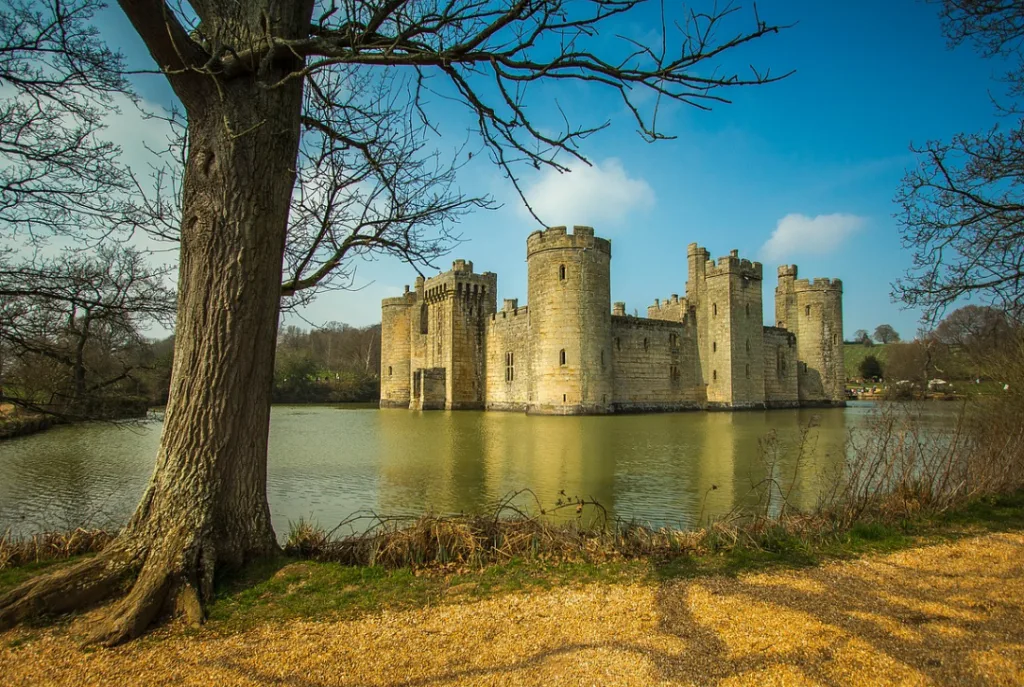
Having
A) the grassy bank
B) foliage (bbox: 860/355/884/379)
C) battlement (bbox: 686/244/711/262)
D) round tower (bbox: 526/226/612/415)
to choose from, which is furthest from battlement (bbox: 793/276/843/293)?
the grassy bank

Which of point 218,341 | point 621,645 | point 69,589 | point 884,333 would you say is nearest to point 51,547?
point 69,589

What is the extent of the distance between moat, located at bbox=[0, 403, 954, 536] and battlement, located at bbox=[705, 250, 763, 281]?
1314 cm

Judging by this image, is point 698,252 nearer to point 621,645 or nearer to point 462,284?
point 462,284

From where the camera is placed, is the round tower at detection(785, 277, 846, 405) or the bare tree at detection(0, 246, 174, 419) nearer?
the bare tree at detection(0, 246, 174, 419)

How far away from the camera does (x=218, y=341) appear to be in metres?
3.71

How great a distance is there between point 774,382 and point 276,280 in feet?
108

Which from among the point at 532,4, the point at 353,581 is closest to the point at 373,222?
the point at 532,4

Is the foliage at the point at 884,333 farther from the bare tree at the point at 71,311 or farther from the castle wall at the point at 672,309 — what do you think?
the bare tree at the point at 71,311

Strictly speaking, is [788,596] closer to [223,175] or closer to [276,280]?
[276,280]

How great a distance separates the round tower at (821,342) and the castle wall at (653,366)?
8.93 m

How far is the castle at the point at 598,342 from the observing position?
24.6 m

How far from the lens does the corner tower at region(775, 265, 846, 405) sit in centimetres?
3466

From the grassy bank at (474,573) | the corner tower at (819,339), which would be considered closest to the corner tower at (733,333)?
the corner tower at (819,339)

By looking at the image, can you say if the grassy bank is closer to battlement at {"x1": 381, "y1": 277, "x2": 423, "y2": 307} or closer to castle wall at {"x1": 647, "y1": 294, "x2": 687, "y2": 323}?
castle wall at {"x1": 647, "y1": 294, "x2": 687, "y2": 323}
